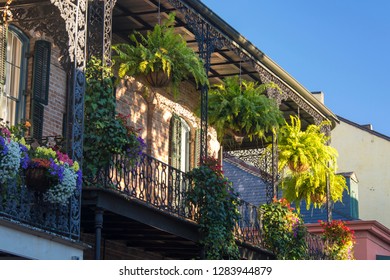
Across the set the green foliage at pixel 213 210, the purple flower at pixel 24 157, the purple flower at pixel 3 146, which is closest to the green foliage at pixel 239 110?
the green foliage at pixel 213 210

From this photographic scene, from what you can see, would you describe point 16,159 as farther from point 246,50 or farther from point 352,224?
point 352,224

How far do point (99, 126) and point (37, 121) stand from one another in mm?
1917

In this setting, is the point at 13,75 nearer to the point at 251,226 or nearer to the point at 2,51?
the point at 2,51

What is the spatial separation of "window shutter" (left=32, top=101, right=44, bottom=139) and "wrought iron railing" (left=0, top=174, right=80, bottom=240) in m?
2.58

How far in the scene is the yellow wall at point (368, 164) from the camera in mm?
35656

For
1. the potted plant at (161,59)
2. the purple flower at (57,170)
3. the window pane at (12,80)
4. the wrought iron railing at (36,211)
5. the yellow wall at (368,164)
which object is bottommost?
the wrought iron railing at (36,211)

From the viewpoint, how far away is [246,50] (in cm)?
2020

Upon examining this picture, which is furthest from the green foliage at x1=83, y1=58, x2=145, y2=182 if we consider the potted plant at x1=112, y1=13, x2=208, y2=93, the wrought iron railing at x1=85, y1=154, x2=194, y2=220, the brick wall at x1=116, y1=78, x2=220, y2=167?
the brick wall at x1=116, y1=78, x2=220, y2=167

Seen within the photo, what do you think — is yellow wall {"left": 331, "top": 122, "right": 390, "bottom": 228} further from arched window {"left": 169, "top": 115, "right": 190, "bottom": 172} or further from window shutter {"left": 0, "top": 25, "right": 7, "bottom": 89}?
window shutter {"left": 0, "top": 25, "right": 7, "bottom": 89}

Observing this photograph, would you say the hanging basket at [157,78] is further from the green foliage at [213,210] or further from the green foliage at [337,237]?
the green foliage at [337,237]

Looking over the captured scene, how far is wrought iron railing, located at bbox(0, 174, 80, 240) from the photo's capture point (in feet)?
41.6

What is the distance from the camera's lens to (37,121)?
16281 millimetres

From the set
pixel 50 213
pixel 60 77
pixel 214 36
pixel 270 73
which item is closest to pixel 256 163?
pixel 270 73

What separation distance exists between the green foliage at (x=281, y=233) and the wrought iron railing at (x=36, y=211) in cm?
684
